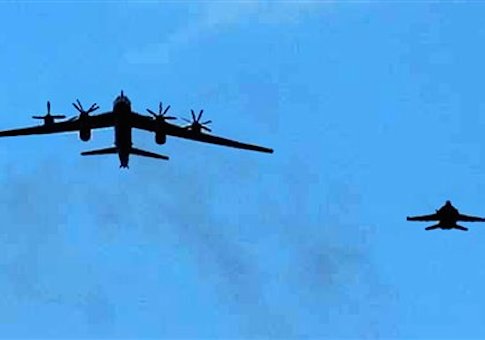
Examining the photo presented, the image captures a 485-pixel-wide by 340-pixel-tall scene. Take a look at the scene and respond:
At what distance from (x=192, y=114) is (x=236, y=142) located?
11.2m

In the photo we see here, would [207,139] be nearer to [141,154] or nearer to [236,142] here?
[236,142]

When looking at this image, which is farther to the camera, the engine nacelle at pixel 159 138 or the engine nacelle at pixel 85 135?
the engine nacelle at pixel 159 138

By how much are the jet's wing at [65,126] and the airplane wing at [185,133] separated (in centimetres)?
303

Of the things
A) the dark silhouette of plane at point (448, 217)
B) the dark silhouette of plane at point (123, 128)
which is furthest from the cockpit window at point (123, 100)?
the dark silhouette of plane at point (448, 217)

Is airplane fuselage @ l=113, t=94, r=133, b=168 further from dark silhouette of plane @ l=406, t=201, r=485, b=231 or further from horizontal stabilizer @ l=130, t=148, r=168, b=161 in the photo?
dark silhouette of plane @ l=406, t=201, r=485, b=231

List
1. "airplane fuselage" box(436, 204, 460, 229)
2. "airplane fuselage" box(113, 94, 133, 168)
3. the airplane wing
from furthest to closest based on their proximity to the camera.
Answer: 1. "airplane fuselage" box(436, 204, 460, 229)
2. the airplane wing
3. "airplane fuselage" box(113, 94, 133, 168)

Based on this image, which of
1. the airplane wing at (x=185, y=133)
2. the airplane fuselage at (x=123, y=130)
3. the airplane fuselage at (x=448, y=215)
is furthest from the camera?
the airplane fuselage at (x=448, y=215)

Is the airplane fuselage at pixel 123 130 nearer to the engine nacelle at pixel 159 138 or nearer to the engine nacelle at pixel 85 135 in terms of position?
the engine nacelle at pixel 85 135

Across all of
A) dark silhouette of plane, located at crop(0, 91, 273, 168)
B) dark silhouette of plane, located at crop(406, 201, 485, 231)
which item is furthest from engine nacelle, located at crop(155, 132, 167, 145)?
dark silhouette of plane, located at crop(406, 201, 485, 231)

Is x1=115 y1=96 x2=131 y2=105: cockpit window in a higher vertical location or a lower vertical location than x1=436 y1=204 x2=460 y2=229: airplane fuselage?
higher

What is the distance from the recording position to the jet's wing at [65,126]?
13575 centimetres

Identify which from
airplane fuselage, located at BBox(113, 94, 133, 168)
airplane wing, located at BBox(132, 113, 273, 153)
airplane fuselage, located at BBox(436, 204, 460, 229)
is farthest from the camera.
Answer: airplane fuselage, located at BBox(436, 204, 460, 229)

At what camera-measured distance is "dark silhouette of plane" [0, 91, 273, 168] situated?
132 meters

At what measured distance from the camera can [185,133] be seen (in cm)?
14212
